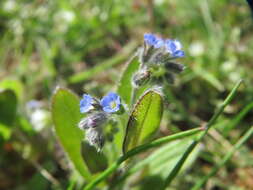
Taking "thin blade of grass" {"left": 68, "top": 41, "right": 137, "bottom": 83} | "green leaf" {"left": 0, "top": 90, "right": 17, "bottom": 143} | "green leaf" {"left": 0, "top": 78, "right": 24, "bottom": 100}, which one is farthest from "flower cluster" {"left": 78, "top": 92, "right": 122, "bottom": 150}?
"thin blade of grass" {"left": 68, "top": 41, "right": 137, "bottom": 83}

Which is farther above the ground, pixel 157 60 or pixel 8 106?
pixel 8 106

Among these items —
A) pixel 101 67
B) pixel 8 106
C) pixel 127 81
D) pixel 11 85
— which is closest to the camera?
pixel 127 81

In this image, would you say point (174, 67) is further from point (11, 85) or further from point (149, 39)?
point (11, 85)

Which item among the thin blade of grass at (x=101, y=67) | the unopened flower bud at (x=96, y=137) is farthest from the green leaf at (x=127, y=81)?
the thin blade of grass at (x=101, y=67)

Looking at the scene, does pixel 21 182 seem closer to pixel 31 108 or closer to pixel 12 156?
pixel 12 156

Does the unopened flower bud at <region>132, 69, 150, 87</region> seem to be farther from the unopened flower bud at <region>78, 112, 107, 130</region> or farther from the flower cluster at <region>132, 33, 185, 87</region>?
the unopened flower bud at <region>78, 112, 107, 130</region>

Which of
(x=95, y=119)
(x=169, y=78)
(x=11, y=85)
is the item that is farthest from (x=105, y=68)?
(x=95, y=119)

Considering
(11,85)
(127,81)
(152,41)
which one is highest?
(11,85)
